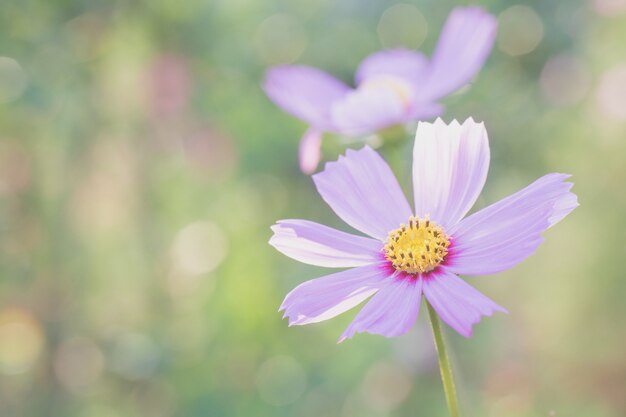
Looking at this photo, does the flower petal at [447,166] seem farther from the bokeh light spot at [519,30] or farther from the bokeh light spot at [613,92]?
the bokeh light spot at [613,92]

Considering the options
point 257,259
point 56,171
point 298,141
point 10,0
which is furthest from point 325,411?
point 10,0

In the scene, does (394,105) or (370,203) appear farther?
(394,105)

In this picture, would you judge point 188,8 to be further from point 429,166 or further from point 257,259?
point 429,166

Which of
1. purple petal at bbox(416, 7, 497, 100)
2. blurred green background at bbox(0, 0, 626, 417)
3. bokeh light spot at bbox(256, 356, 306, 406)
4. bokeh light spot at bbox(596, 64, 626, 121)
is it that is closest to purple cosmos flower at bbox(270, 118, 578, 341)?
purple petal at bbox(416, 7, 497, 100)

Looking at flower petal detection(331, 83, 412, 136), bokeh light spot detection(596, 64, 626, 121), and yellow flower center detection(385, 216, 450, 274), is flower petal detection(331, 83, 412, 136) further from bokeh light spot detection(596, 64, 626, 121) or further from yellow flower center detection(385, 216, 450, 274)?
bokeh light spot detection(596, 64, 626, 121)

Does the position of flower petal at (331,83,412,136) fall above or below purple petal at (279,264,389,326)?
above

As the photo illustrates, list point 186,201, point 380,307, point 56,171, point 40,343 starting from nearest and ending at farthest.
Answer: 1. point 380,307
2. point 40,343
3. point 56,171
4. point 186,201

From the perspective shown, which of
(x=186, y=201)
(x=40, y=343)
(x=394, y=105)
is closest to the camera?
(x=394, y=105)
